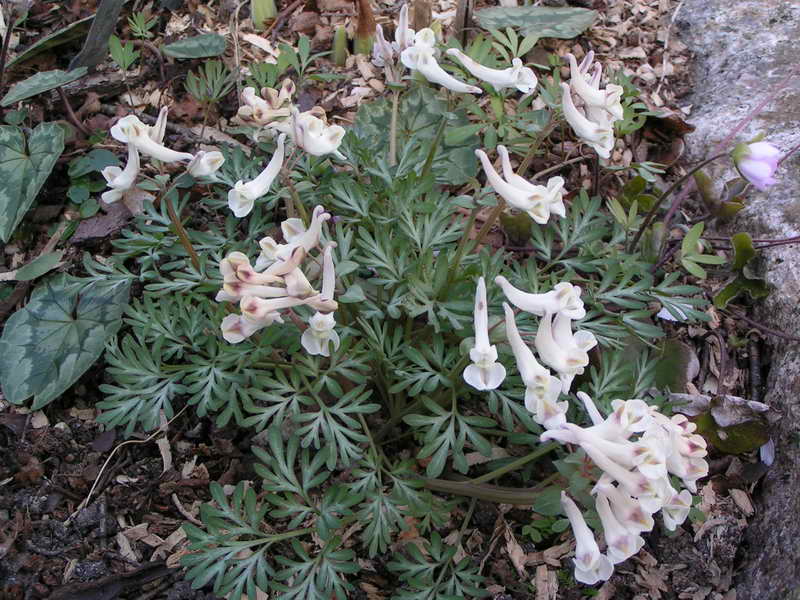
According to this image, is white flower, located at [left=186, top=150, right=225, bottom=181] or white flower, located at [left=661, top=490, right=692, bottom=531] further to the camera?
white flower, located at [left=186, top=150, right=225, bottom=181]

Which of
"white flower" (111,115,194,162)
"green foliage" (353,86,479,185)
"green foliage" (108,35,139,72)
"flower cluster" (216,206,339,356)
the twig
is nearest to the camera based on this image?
"flower cluster" (216,206,339,356)

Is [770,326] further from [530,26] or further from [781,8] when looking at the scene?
[781,8]

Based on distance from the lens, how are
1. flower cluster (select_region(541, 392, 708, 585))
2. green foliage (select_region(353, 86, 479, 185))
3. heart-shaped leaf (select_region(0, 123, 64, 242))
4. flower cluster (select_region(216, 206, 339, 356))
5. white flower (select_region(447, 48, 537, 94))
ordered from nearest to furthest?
1. flower cluster (select_region(541, 392, 708, 585))
2. flower cluster (select_region(216, 206, 339, 356))
3. white flower (select_region(447, 48, 537, 94))
4. green foliage (select_region(353, 86, 479, 185))
5. heart-shaped leaf (select_region(0, 123, 64, 242))

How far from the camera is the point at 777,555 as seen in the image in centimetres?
251

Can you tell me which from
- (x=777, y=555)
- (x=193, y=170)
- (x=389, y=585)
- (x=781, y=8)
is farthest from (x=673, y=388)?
(x=781, y=8)

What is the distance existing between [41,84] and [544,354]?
9.33ft

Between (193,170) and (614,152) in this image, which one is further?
(614,152)

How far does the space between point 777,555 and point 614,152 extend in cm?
216

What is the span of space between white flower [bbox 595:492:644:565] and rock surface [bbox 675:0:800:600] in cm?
91

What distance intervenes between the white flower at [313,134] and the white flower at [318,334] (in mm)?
577

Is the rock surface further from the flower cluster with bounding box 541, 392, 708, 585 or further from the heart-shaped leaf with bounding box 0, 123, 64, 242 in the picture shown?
the heart-shaped leaf with bounding box 0, 123, 64, 242

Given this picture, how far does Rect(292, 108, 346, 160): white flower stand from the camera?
224 cm

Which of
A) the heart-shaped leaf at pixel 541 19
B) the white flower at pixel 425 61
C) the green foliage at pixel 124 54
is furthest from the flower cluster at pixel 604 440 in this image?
the green foliage at pixel 124 54

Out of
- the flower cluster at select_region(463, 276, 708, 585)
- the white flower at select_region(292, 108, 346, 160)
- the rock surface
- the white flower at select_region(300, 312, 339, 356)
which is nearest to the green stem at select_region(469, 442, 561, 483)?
the flower cluster at select_region(463, 276, 708, 585)
